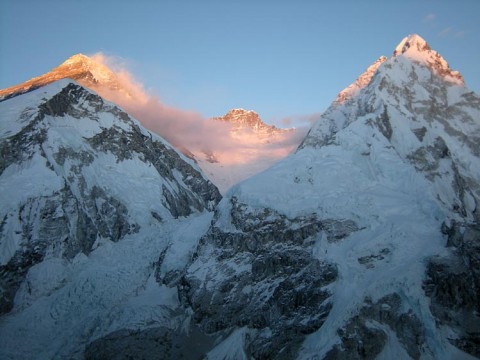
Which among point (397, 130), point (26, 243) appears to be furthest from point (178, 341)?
point (397, 130)

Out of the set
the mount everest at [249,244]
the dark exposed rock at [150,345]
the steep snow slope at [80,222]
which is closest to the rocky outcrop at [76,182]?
the steep snow slope at [80,222]

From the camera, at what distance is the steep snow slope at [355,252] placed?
71312 mm

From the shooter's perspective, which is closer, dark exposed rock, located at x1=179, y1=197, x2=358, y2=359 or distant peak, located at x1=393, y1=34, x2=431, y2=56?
dark exposed rock, located at x1=179, y1=197, x2=358, y2=359

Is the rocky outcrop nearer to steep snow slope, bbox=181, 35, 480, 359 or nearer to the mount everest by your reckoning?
the mount everest

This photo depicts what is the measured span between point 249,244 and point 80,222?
3575 centimetres

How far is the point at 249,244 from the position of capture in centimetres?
8956

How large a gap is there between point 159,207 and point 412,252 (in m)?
56.6

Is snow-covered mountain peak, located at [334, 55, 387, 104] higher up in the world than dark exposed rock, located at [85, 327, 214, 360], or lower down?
higher up

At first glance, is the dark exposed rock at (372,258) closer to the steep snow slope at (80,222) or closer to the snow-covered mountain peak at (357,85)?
the steep snow slope at (80,222)

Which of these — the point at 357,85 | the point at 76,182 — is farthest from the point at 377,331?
the point at 357,85

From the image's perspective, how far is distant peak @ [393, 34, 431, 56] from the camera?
474ft

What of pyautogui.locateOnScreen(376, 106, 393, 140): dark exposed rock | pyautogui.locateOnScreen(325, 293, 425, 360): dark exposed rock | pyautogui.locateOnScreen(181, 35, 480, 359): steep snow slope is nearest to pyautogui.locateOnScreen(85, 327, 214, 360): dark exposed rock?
pyautogui.locateOnScreen(181, 35, 480, 359): steep snow slope

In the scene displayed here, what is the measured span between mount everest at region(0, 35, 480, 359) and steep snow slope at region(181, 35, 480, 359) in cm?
26

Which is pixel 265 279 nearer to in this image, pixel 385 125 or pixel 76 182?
pixel 385 125
